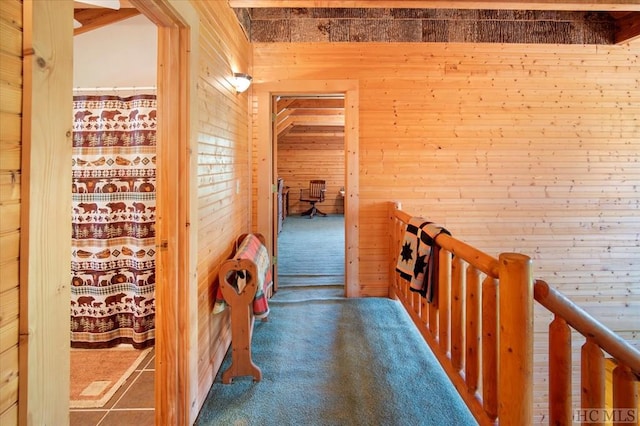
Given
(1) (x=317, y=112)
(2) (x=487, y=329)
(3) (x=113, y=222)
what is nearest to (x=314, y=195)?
(1) (x=317, y=112)

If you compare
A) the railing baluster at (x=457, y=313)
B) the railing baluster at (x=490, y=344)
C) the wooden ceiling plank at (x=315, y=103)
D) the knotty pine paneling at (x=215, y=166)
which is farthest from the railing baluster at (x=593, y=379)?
the wooden ceiling plank at (x=315, y=103)

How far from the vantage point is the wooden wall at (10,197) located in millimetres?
737

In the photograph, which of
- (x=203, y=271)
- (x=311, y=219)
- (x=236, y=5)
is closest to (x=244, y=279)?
(x=203, y=271)

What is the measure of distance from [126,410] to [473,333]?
195 cm

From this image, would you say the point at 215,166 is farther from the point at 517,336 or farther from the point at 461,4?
the point at 461,4

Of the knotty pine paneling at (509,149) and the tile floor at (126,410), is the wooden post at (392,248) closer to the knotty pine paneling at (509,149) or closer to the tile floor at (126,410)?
the knotty pine paneling at (509,149)

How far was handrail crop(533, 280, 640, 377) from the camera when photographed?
3.44ft

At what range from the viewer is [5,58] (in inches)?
28.9

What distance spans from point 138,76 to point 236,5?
944mm

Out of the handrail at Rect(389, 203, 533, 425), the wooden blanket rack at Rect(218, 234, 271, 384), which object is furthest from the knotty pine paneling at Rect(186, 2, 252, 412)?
the handrail at Rect(389, 203, 533, 425)

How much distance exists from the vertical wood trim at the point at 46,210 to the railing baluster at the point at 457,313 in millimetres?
1715

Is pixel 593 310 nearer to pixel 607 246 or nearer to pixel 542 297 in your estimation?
pixel 607 246

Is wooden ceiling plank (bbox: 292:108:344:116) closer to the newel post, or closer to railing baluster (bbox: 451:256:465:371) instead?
railing baluster (bbox: 451:256:465:371)

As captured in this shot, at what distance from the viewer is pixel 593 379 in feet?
3.76
